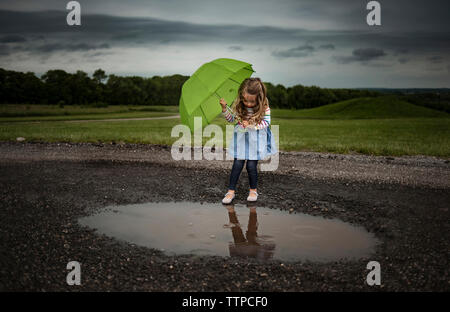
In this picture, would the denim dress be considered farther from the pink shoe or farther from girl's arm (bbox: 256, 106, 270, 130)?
the pink shoe

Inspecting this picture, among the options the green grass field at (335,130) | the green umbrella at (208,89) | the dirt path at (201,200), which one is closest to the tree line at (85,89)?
the green grass field at (335,130)

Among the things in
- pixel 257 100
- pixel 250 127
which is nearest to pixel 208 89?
pixel 257 100

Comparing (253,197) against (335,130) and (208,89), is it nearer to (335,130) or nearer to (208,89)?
(208,89)

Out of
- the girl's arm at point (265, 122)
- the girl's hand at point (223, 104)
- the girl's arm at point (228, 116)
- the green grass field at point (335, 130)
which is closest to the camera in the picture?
the girl's hand at point (223, 104)

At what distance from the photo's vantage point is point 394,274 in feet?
13.2

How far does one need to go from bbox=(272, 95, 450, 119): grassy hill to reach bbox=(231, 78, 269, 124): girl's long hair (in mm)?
38496

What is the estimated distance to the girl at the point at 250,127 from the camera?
20.6ft

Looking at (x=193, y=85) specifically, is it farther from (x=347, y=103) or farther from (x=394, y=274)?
(x=347, y=103)

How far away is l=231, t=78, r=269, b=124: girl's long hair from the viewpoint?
625 centimetres

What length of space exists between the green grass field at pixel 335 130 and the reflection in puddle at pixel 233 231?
307 inches

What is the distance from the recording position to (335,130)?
24.6m

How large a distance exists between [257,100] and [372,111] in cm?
4580

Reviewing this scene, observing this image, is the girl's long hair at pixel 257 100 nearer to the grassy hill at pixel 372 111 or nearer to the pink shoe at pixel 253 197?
the pink shoe at pixel 253 197
